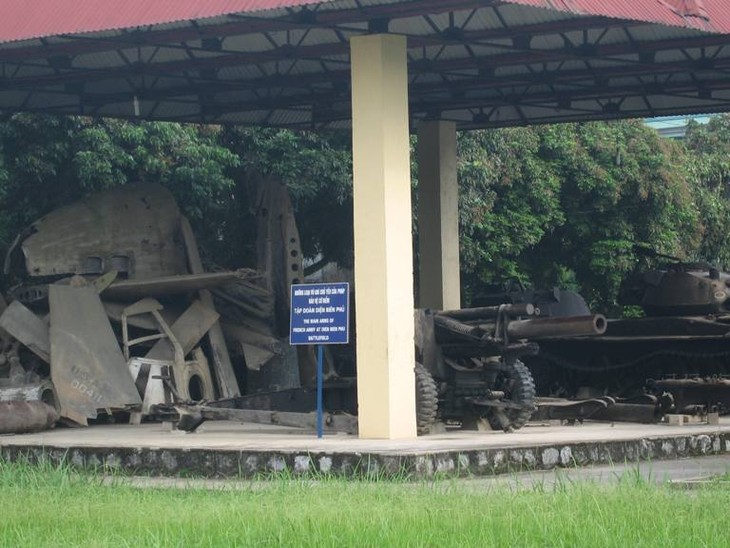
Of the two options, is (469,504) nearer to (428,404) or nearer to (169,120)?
(428,404)

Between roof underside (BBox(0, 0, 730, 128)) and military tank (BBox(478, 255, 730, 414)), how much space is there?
10.4 feet

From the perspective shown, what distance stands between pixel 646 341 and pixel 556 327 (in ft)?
23.1

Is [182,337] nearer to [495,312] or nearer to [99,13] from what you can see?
[495,312]

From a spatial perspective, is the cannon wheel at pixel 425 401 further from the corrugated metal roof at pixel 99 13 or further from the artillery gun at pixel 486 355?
the corrugated metal roof at pixel 99 13

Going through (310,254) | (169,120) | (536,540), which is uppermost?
(169,120)

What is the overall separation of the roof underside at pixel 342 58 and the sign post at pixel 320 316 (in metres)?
3.05

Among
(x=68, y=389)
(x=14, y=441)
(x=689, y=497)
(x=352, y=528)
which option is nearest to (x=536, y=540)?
(x=352, y=528)

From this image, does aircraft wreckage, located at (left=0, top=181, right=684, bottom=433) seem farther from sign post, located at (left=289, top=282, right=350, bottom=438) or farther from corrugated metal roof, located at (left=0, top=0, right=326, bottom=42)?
corrugated metal roof, located at (left=0, top=0, right=326, bottom=42)

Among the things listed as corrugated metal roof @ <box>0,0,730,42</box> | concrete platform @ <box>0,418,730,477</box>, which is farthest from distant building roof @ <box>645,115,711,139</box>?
concrete platform @ <box>0,418,730,477</box>

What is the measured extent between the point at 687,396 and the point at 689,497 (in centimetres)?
1021

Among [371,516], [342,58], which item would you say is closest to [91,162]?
[342,58]

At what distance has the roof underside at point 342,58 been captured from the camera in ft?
61.4

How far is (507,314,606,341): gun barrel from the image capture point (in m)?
19.4

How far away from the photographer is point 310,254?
3162 cm
